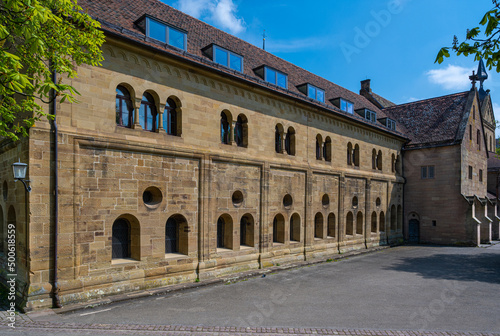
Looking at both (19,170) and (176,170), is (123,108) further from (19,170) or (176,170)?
(19,170)

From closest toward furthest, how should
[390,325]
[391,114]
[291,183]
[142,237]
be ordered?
1. [390,325]
2. [142,237]
3. [291,183]
4. [391,114]

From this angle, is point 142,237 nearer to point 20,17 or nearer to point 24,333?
point 24,333

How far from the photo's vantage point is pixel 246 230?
1727cm

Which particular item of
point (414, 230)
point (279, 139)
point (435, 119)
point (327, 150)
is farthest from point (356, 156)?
point (435, 119)

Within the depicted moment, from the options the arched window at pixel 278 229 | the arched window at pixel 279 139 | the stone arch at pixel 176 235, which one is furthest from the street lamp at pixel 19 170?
the arched window at pixel 278 229

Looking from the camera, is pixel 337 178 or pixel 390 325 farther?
pixel 337 178

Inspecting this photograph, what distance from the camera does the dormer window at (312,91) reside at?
2158 centimetres

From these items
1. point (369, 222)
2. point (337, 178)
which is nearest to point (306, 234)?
point (337, 178)

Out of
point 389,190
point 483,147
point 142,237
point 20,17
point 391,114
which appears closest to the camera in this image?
point 20,17

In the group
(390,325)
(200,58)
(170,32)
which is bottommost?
(390,325)

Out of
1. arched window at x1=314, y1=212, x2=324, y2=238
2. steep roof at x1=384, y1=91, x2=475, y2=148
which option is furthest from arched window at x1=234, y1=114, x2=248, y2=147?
steep roof at x1=384, y1=91, x2=475, y2=148

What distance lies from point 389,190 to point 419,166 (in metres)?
4.42

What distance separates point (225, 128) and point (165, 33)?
4.85 meters

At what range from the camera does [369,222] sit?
1006 inches
